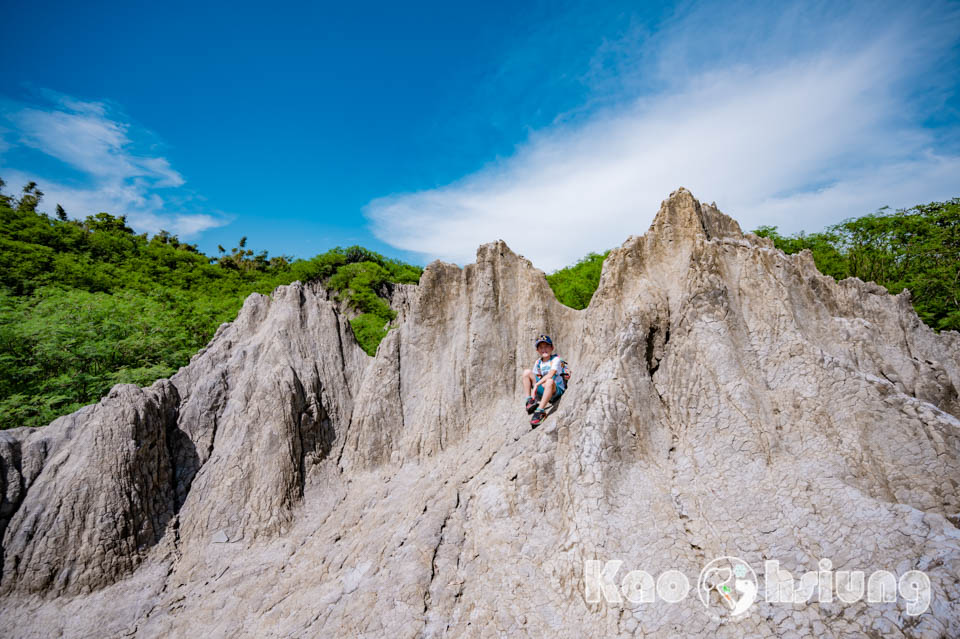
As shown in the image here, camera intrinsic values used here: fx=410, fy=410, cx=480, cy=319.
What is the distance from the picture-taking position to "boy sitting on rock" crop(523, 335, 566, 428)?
849 cm

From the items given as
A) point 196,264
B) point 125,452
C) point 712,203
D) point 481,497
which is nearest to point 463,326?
point 481,497

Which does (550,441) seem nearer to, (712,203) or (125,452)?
(712,203)

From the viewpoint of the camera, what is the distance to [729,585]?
5.08m

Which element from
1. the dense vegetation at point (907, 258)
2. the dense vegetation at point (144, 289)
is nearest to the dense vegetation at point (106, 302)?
the dense vegetation at point (144, 289)

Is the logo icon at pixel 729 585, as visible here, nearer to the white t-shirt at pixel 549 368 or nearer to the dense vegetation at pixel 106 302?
the white t-shirt at pixel 549 368

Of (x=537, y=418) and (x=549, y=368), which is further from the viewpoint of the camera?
(x=549, y=368)

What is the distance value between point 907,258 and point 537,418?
30.7 m

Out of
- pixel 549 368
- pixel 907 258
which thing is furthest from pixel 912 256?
pixel 549 368

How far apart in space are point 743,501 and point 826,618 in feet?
5.13

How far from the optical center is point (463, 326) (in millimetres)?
Result: 11195

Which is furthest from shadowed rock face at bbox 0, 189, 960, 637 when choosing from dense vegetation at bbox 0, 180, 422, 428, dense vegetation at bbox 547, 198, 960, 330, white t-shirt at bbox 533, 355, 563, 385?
dense vegetation at bbox 547, 198, 960, 330

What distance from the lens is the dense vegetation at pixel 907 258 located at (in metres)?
21.8

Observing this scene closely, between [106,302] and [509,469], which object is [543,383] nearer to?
[509,469]

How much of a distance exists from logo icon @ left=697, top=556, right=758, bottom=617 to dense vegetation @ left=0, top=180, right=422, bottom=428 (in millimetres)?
16823
